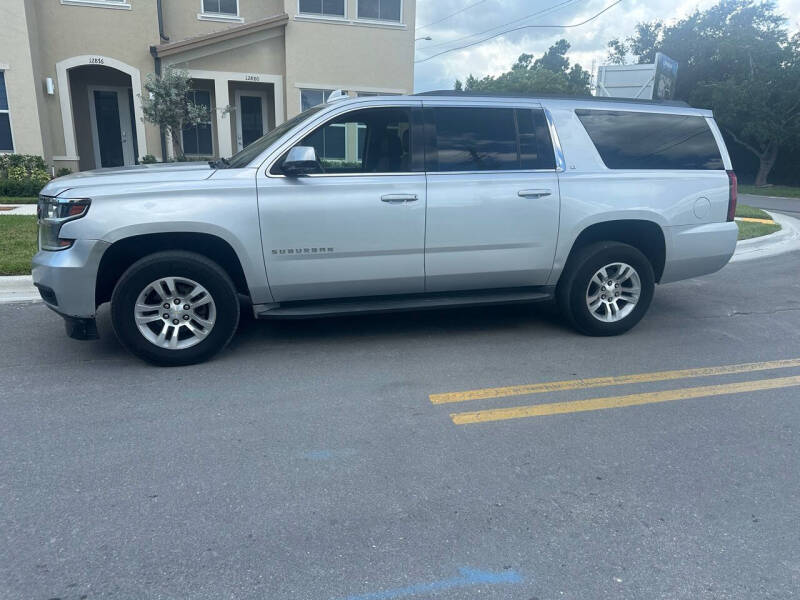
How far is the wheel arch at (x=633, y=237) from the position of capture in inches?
224

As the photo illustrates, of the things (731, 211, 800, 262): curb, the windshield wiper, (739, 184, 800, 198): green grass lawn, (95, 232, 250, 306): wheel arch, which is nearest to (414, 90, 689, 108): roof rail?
the windshield wiper

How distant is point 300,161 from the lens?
469 cm

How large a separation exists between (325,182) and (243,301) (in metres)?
1.80

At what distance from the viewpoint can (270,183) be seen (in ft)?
15.7

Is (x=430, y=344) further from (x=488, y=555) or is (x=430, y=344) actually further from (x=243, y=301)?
(x=488, y=555)

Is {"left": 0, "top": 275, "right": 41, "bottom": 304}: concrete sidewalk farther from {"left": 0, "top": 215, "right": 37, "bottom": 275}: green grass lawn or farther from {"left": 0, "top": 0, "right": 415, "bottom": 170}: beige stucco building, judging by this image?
{"left": 0, "top": 0, "right": 415, "bottom": 170}: beige stucco building

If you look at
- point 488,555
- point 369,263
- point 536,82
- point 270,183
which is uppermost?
point 536,82

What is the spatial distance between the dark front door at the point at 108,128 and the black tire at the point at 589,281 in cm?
1488

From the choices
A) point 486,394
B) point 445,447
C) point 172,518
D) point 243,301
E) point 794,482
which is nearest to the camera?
point 172,518

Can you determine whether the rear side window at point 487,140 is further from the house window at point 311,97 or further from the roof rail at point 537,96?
the house window at point 311,97

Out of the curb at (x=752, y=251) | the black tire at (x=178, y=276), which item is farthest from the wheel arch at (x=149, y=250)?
the curb at (x=752, y=251)

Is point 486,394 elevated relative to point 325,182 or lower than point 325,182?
lower

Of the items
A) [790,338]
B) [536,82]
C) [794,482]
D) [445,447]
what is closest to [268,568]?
[445,447]

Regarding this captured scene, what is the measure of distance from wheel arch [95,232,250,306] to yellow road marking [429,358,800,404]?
1937mm
